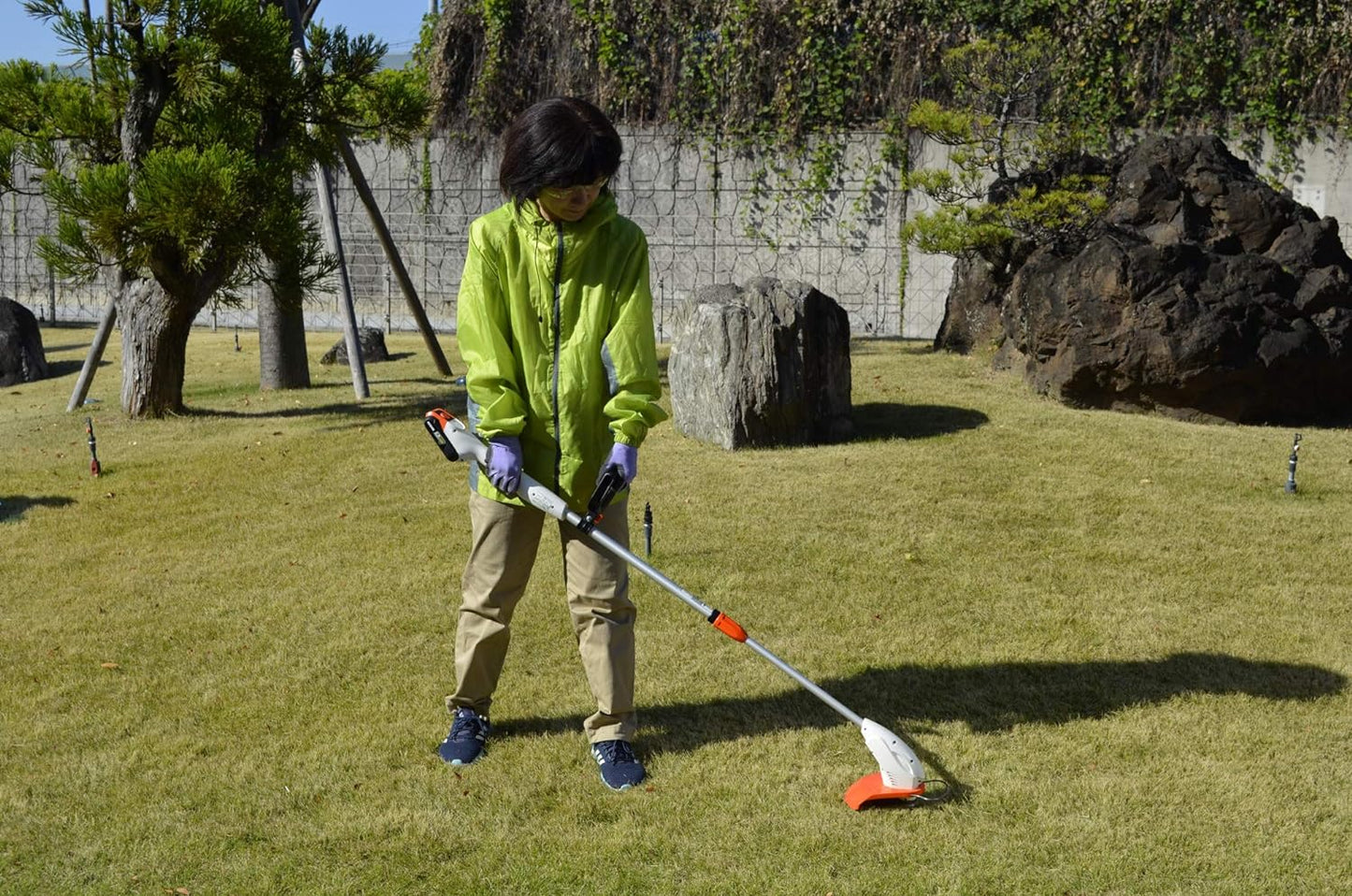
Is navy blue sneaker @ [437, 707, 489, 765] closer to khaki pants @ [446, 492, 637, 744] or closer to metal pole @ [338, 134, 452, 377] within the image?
khaki pants @ [446, 492, 637, 744]

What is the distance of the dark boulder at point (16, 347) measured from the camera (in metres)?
11.4

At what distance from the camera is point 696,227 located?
13.8 meters

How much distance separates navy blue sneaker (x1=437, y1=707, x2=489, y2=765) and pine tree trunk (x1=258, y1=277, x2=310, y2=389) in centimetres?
702

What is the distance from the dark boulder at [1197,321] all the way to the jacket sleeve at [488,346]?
18.9ft

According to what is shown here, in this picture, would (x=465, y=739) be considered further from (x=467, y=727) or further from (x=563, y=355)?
(x=563, y=355)

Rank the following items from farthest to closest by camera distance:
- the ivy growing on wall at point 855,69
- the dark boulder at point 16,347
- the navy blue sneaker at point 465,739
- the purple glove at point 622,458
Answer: the ivy growing on wall at point 855,69
the dark boulder at point 16,347
the navy blue sneaker at point 465,739
the purple glove at point 622,458

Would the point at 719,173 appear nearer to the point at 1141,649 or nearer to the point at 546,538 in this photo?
the point at 546,538

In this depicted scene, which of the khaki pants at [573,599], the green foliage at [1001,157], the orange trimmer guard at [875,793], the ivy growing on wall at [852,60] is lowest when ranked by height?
the orange trimmer guard at [875,793]

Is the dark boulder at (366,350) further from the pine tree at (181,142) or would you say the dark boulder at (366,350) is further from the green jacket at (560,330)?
the green jacket at (560,330)

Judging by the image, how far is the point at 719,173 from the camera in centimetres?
1371

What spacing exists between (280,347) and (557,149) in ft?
25.1

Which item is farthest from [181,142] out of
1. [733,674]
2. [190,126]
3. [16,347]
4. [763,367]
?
[733,674]

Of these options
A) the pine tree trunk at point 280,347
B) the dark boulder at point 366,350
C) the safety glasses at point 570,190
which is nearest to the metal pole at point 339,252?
the pine tree trunk at point 280,347

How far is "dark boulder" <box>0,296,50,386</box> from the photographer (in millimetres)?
11422
